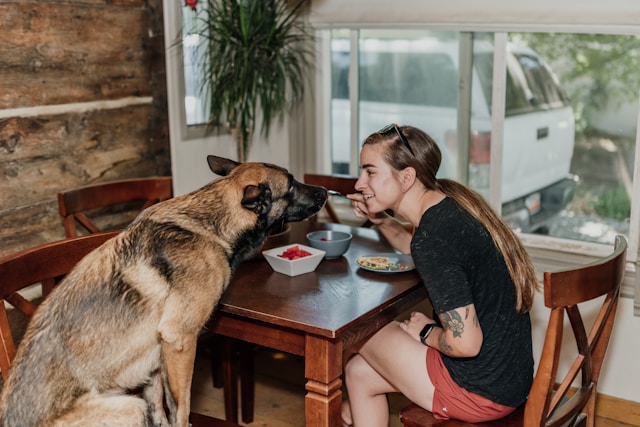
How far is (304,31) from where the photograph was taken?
3.71m

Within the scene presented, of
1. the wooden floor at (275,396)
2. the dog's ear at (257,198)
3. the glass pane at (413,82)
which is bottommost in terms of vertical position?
the wooden floor at (275,396)

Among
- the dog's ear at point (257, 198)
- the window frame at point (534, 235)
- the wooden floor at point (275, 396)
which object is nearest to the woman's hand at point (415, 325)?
the dog's ear at point (257, 198)

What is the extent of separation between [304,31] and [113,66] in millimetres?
1036

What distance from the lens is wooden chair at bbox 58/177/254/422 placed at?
2764 mm

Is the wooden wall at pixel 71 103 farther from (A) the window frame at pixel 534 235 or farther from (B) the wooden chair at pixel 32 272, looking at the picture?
(A) the window frame at pixel 534 235

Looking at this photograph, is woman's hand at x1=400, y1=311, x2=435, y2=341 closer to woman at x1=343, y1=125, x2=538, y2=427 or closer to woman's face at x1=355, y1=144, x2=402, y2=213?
woman at x1=343, y1=125, x2=538, y2=427

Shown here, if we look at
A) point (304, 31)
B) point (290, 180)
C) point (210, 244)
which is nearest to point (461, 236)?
point (290, 180)

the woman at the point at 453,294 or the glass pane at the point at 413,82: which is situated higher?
the glass pane at the point at 413,82

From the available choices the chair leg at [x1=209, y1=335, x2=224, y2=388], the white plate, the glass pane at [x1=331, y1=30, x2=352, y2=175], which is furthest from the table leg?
the glass pane at [x1=331, y1=30, x2=352, y2=175]

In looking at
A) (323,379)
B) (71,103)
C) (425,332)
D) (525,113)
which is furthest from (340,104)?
(323,379)

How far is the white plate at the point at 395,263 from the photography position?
7.57 ft

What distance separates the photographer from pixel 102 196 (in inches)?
113

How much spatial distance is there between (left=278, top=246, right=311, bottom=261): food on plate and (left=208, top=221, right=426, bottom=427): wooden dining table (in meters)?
0.06

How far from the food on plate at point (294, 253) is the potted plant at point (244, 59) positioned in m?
1.21
